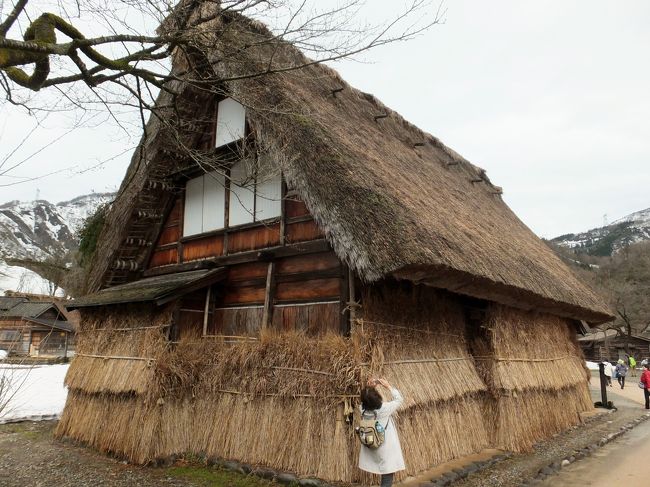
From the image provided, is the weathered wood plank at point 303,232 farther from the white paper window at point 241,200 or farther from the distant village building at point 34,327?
the distant village building at point 34,327

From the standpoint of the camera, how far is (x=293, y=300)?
707 cm

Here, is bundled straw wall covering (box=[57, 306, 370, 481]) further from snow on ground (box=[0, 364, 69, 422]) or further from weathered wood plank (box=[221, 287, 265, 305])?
snow on ground (box=[0, 364, 69, 422])

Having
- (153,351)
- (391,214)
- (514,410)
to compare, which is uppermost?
(391,214)

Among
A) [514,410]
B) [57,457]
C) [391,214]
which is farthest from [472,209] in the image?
[57,457]

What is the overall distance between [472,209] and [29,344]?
104ft

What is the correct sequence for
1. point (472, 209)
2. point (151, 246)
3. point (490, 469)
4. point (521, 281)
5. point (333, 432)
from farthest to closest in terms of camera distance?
point (472, 209) < point (151, 246) < point (521, 281) < point (490, 469) < point (333, 432)

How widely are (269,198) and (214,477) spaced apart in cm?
421

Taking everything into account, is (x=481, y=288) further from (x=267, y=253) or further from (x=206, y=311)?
(x=206, y=311)

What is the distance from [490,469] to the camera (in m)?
6.89

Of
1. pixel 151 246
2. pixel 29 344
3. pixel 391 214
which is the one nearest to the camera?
pixel 391 214

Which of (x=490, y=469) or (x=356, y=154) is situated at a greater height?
(x=356, y=154)

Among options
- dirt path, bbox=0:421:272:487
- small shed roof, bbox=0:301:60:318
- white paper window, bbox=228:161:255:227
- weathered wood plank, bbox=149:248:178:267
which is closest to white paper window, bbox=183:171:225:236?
white paper window, bbox=228:161:255:227

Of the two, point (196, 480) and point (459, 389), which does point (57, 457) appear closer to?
point (196, 480)

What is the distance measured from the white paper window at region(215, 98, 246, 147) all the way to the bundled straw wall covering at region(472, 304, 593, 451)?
221 inches
